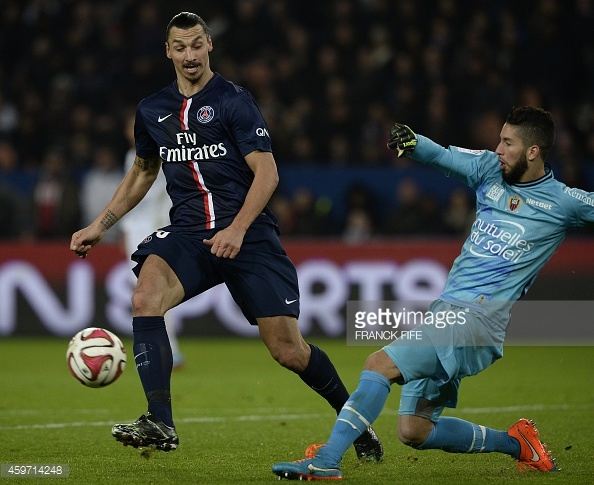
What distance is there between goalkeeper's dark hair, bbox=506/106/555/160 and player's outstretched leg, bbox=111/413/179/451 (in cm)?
234

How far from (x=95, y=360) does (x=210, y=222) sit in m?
1.11

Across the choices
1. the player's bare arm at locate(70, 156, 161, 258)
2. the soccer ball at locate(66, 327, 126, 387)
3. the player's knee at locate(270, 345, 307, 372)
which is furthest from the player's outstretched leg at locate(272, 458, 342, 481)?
the player's bare arm at locate(70, 156, 161, 258)

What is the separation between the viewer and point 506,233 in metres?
5.59

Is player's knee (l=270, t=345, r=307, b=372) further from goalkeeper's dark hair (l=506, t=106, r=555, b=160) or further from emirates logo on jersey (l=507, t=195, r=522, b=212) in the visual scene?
goalkeeper's dark hair (l=506, t=106, r=555, b=160)

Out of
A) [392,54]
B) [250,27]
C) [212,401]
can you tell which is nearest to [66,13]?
[250,27]

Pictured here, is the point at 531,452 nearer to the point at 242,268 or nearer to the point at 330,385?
the point at 330,385

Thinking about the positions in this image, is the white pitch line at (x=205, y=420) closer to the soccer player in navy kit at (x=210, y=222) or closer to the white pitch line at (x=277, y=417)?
the white pitch line at (x=277, y=417)

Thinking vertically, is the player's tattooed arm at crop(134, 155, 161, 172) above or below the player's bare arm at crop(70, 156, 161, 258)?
above

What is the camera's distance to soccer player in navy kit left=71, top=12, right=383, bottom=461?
227 inches

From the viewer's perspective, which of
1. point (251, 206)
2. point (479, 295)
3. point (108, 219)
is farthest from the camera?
point (108, 219)

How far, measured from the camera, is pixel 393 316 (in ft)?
40.3

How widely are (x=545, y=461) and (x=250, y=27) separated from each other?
11.8 m

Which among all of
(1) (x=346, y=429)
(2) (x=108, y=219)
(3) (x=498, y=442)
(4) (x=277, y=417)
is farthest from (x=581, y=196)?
(4) (x=277, y=417)

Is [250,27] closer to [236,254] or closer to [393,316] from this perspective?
[393,316]
